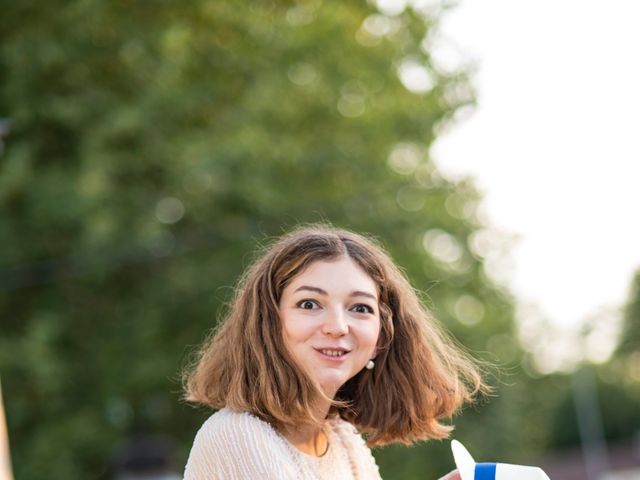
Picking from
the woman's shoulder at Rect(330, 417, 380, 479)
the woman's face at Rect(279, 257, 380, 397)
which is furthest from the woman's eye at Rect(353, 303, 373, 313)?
the woman's shoulder at Rect(330, 417, 380, 479)

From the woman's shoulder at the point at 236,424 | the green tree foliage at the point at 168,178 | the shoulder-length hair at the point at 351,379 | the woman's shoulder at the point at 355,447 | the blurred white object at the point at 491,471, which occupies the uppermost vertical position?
the green tree foliage at the point at 168,178

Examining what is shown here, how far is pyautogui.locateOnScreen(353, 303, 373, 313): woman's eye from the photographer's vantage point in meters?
3.32

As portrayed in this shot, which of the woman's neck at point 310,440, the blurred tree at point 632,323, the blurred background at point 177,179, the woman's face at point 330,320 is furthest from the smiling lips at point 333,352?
the blurred tree at point 632,323

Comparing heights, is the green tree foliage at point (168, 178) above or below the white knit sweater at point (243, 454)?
above

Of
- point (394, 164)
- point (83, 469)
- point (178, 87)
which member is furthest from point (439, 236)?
point (83, 469)

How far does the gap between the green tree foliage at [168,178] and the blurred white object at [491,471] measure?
1042 cm

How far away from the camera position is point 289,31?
49.6 ft

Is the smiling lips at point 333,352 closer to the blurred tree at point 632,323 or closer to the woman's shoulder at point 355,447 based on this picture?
the woman's shoulder at point 355,447

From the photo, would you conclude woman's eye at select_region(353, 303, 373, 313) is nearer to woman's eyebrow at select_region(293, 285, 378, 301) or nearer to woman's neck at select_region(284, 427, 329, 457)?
woman's eyebrow at select_region(293, 285, 378, 301)

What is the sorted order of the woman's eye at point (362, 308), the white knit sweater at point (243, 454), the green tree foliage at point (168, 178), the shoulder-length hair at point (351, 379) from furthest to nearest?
the green tree foliage at point (168, 178)
the woman's eye at point (362, 308)
the shoulder-length hair at point (351, 379)
the white knit sweater at point (243, 454)

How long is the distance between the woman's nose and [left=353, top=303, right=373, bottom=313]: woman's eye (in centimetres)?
8

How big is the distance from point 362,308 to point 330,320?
0.47ft

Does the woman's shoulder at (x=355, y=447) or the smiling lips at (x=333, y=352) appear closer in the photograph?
the smiling lips at (x=333, y=352)

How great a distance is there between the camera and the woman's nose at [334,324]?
322cm
